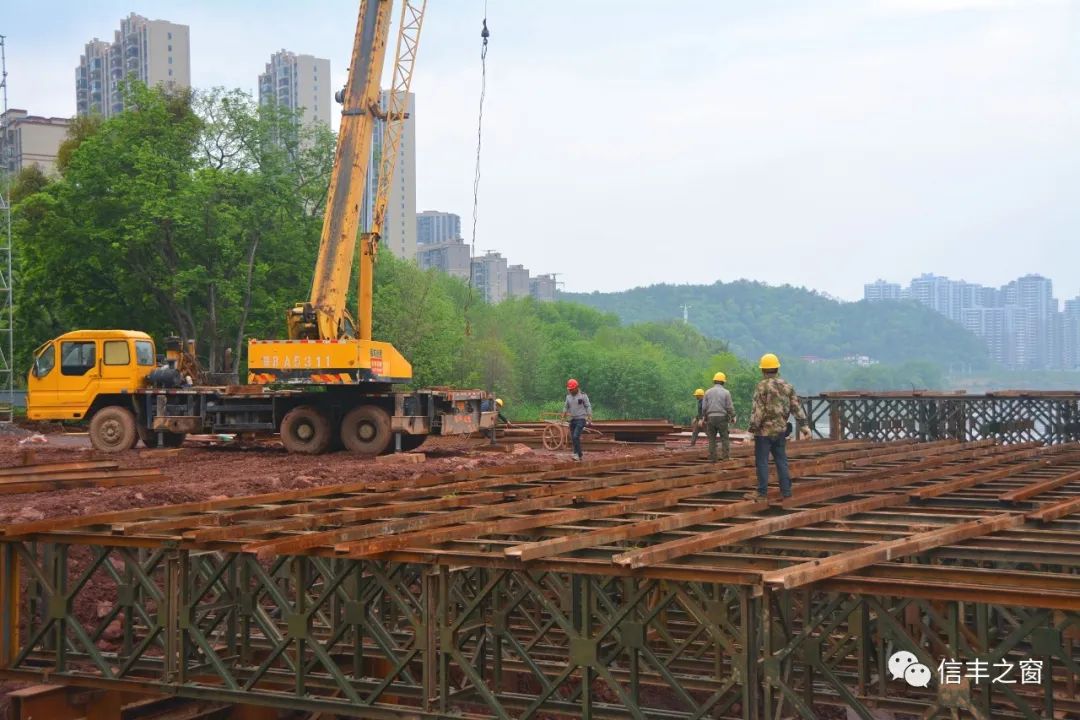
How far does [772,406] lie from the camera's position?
15438 millimetres

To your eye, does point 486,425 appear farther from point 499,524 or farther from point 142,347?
point 499,524

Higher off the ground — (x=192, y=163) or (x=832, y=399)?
(x=192, y=163)

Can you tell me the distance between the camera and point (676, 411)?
118188 mm

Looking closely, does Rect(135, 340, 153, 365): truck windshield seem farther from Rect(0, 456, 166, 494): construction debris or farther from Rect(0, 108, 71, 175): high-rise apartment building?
Rect(0, 108, 71, 175): high-rise apartment building

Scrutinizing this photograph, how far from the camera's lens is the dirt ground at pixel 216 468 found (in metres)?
18.4

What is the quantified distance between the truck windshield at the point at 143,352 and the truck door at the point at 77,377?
0.94m

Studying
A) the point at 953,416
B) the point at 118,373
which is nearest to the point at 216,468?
the point at 118,373

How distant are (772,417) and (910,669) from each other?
5902mm

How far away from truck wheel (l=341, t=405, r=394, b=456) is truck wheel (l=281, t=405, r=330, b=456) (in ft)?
1.48

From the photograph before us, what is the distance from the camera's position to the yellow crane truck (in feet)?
91.6

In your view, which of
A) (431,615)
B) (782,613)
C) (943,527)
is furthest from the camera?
(943,527)

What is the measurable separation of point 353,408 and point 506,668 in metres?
15.7

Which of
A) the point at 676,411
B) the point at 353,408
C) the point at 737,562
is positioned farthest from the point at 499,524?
the point at 676,411

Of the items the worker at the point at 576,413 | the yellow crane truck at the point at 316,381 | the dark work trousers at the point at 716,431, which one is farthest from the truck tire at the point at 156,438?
the dark work trousers at the point at 716,431
